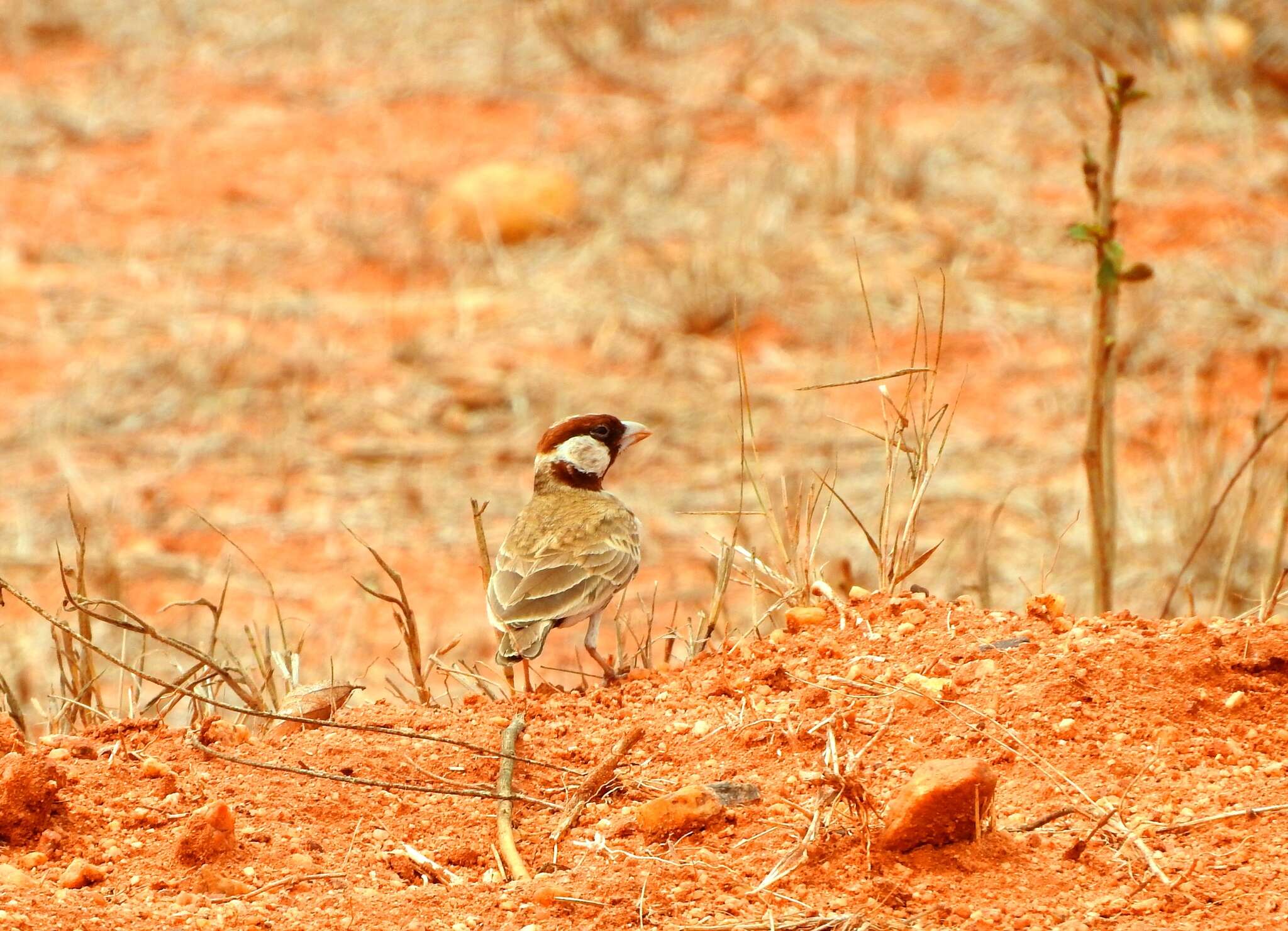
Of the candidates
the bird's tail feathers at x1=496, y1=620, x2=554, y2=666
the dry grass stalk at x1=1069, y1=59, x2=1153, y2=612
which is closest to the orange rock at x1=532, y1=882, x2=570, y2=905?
the bird's tail feathers at x1=496, y1=620, x2=554, y2=666

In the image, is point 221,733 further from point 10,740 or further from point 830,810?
point 830,810

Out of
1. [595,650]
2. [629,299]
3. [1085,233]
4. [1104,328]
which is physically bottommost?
[629,299]

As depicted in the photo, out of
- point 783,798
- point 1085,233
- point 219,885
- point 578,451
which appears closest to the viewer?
point 219,885

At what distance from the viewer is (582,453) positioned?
6.07m

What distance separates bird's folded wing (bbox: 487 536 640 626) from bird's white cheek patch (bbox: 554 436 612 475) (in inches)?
25.1

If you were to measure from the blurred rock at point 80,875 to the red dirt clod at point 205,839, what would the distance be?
15 centimetres

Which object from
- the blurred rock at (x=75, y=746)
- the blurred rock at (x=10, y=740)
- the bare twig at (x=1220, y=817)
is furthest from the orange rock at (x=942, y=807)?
the blurred rock at (x=10, y=740)

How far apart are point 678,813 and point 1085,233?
2329 mm

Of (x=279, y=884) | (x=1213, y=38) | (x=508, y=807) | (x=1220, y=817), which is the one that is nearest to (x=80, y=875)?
(x=279, y=884)

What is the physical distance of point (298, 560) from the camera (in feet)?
31.1

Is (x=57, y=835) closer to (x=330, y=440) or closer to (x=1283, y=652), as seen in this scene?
(x=1283, y=652)

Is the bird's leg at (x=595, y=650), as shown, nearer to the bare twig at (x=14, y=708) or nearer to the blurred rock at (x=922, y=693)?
the blurred rock at (x=922, y=693)

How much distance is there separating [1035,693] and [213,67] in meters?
15.6

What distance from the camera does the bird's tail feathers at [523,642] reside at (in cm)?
489
